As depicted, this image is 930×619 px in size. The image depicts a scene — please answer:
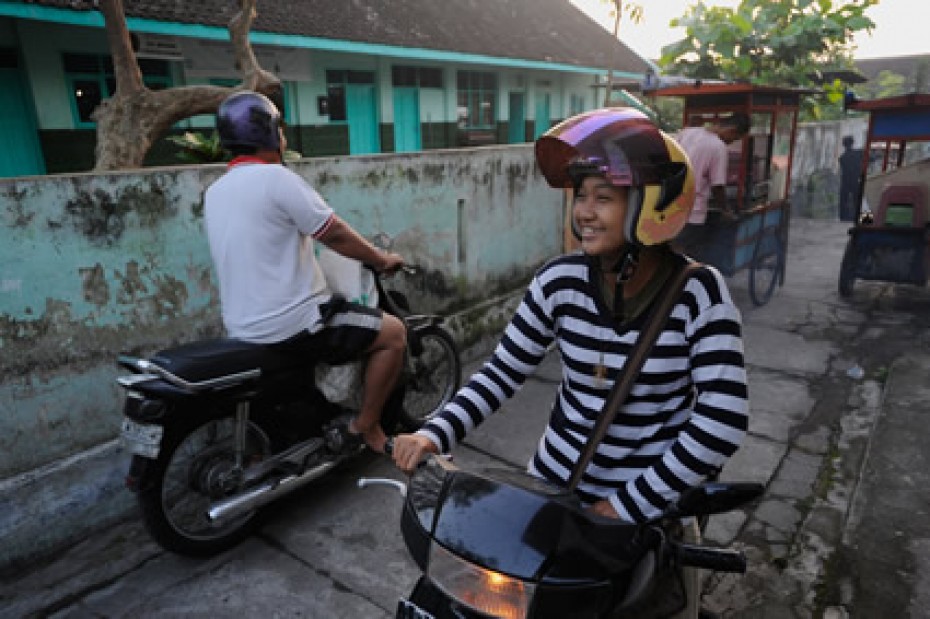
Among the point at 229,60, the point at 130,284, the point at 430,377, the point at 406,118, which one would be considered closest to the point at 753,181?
the point at 430,377

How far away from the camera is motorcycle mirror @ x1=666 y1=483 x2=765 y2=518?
3.85ft

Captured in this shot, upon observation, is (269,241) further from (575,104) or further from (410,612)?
(575,104)

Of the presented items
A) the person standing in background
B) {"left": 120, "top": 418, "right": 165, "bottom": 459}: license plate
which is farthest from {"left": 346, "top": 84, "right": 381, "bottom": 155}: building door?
{"left": 120, "top": 418, "right": 165, "bottom": 459}: license plate

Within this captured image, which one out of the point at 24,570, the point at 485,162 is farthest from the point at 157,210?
the point at 485,162

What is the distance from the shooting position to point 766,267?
7004mm

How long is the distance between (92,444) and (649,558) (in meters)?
2.87

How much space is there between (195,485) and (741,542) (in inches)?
99.8

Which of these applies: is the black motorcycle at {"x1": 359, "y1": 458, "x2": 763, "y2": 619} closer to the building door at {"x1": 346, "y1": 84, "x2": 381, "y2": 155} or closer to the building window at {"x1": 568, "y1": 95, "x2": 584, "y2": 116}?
the building door at {"x1": 346, "y1": 84, "x2": 381, "y2": 155}

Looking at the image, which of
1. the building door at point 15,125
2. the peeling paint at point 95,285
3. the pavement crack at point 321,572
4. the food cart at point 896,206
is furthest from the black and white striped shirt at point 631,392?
the building door at point 15,125

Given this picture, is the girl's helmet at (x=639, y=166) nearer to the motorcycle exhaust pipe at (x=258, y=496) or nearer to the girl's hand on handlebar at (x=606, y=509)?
the girl's hand on handlebar at (x=606, y=509)

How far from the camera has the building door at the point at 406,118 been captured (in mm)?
13852

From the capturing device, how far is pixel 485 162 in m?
5.17

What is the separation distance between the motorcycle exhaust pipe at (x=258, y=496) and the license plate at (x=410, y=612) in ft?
5.61

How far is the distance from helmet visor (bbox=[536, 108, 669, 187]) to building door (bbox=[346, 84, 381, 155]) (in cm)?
1190
